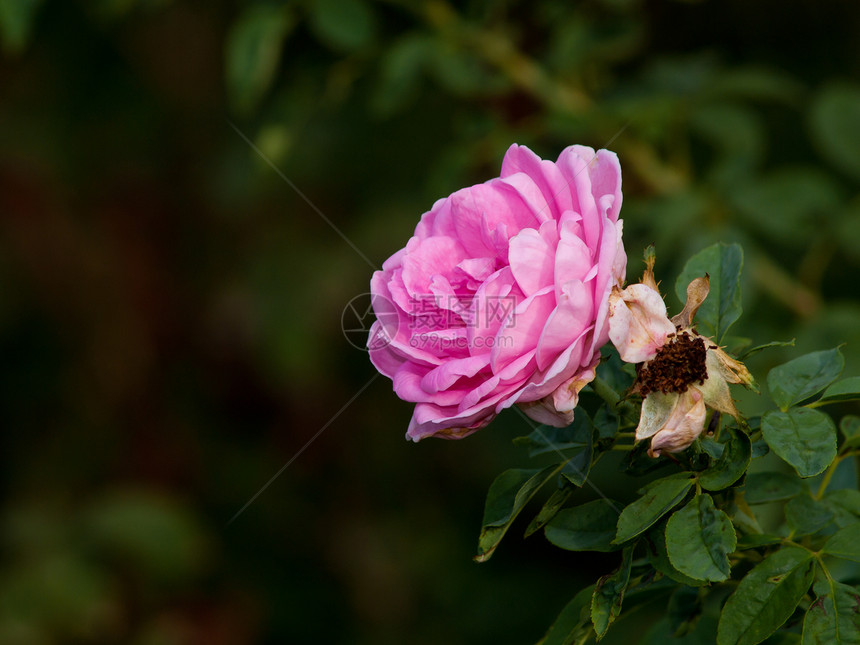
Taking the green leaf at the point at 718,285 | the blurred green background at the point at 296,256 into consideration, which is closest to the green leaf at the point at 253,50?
the blurred green background at the point at 296,256

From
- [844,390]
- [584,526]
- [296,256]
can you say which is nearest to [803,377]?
[844,390]

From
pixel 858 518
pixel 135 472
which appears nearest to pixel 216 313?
pixel 135 472

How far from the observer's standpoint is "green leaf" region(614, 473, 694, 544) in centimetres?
70

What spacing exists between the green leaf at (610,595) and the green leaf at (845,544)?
0.59 ft

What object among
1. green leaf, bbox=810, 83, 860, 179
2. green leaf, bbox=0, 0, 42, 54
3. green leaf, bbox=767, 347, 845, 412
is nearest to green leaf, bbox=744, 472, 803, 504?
green leaf, bbox=767, 347, 845, 412

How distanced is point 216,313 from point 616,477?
1482mm

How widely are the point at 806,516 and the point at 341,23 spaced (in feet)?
4.17

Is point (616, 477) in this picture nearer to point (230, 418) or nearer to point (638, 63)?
point (638, 63)

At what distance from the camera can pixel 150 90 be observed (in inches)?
119

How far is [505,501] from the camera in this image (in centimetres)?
80

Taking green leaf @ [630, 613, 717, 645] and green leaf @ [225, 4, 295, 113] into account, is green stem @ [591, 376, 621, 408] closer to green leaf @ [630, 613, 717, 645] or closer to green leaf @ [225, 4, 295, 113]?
green leaf @ [630, 613, 717, 645]

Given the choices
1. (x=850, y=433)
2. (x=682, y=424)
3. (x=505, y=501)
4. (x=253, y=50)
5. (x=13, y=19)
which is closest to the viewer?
(x=682, y=424)

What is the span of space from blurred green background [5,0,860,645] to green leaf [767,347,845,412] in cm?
88

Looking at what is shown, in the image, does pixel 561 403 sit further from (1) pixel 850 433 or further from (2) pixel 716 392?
(1) pixel 850 433
